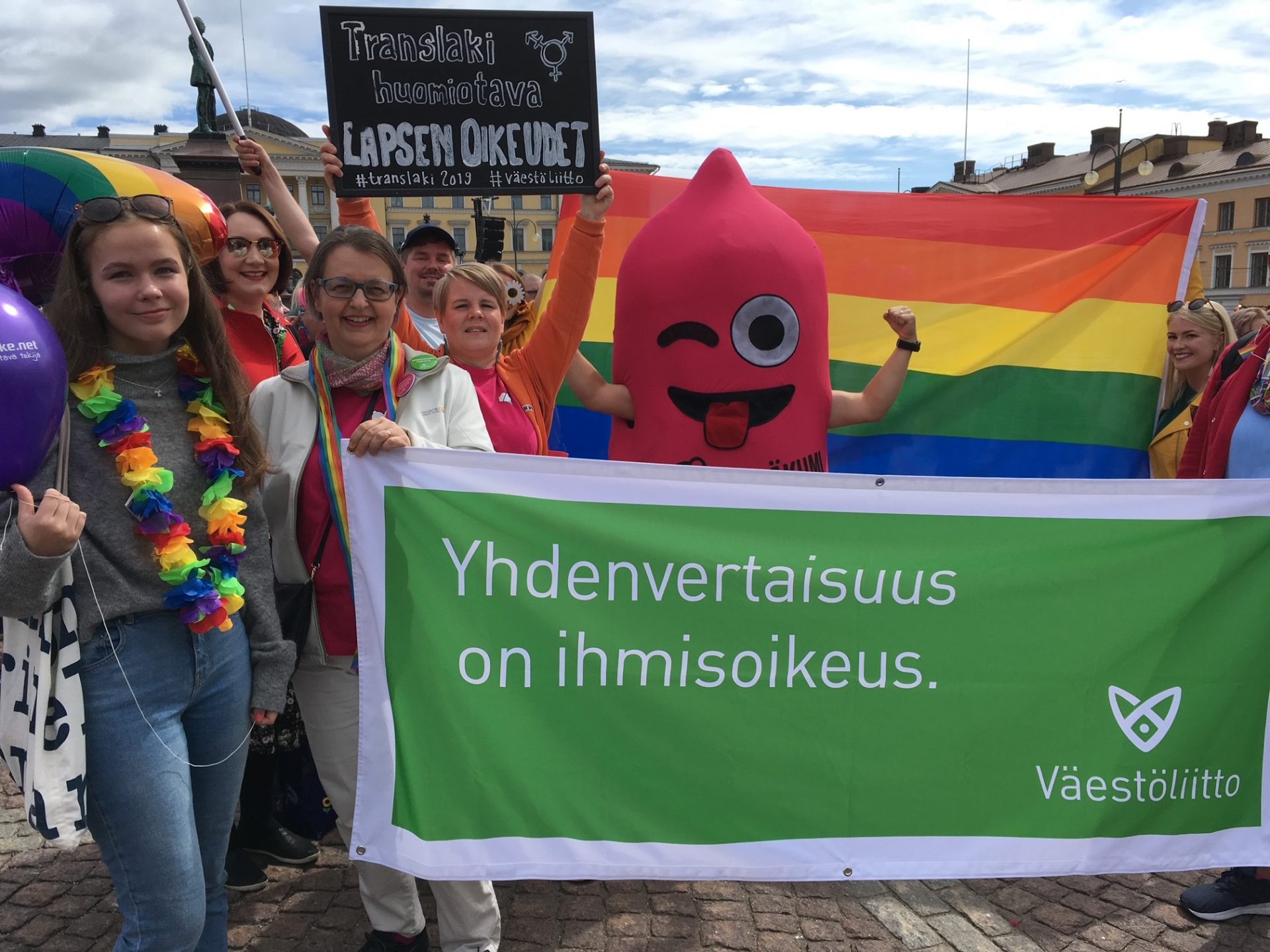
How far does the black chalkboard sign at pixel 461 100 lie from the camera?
289 cm

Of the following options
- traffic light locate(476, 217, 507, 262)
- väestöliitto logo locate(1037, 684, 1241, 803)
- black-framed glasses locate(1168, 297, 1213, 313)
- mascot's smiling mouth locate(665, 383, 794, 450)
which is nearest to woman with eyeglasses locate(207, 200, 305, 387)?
mascot's smiling mouth locate(665, 383, 794, 450)

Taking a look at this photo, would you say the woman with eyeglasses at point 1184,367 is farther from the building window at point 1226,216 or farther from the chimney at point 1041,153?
the chimney at point 1041,153

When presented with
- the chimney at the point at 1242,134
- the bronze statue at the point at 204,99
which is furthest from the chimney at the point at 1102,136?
the bronze statue at the point at 204,99

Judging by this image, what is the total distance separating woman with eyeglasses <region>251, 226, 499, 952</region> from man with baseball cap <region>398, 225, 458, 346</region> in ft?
4.74

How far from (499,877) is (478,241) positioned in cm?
462

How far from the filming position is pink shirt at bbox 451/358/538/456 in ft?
9.30

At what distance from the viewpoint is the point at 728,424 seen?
3.33 metres

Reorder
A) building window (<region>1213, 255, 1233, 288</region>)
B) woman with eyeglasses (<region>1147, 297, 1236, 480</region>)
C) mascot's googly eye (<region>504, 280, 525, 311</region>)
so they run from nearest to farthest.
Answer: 1. mascot's googly eye (<region>504, 280, 525, 311</region>)
2. woman with eyeglasses (<region>1147, 297, 1236, 480</region>)
3. building window (<region>1213, 255, 1233, 288</region>)

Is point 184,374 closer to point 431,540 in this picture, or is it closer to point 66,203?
point 431,540

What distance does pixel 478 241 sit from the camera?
6.12 meters

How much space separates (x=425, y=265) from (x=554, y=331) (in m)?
1.08

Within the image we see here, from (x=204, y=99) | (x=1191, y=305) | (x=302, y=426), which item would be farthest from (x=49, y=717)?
(x=204, y=99)

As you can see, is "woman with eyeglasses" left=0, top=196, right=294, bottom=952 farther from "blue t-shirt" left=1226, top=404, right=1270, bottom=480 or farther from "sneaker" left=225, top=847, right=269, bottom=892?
"blue t-shirt" left=1226, top=404, right=1270, bottom=480

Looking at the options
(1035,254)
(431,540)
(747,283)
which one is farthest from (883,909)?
(1035,254)
